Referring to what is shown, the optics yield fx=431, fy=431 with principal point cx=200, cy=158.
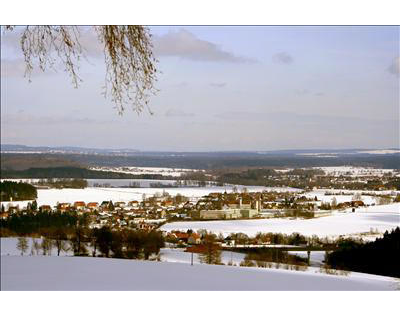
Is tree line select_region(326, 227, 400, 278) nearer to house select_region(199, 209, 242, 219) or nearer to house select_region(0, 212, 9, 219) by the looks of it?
house select_region(199, 209, 242, 219)

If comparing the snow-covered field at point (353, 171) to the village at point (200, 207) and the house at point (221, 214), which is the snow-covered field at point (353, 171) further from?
the house at point (221, 214)

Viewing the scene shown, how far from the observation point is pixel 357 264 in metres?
4.46

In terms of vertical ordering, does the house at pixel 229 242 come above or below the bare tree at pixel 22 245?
below

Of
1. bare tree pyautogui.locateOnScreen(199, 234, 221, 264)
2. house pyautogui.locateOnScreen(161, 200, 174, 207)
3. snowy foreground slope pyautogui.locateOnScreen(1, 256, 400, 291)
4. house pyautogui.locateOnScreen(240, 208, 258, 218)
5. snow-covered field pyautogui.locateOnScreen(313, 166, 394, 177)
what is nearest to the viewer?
snowy foreground slope pyautogui.locateOnScreen(1, 256, 400, 291)

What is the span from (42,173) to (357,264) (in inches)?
145

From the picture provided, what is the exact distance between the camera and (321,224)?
7379mm

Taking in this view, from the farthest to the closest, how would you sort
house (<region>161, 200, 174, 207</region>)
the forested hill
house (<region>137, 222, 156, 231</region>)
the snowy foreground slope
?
house (<region>161, 200, 174, 207</region>) → house (<region>137, 222, 156, 231</region>) → the forested hill → the snowy foreground slope

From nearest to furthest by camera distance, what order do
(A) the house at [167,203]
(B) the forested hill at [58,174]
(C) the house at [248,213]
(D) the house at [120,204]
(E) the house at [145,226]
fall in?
1. (B) the forested hill at [58,174]
2. (E) the house at [145,226]
3. (D) the house at [120,204]
4. (A) the house at [167,203]
5. (C) the house at [248,213]

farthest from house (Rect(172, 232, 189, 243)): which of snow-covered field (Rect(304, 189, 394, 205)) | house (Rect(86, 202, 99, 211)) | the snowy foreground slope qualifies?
the snowy foreground slope

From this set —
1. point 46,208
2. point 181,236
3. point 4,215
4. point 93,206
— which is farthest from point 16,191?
point 181,236

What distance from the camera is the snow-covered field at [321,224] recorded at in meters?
6.41

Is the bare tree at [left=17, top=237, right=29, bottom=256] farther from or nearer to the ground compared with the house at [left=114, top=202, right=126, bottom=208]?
nearer to the ground

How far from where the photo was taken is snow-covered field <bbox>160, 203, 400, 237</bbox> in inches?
252

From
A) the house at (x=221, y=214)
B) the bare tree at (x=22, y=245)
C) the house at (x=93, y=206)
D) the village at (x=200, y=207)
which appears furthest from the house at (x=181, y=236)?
the bare tree at (x=22, y=245)
